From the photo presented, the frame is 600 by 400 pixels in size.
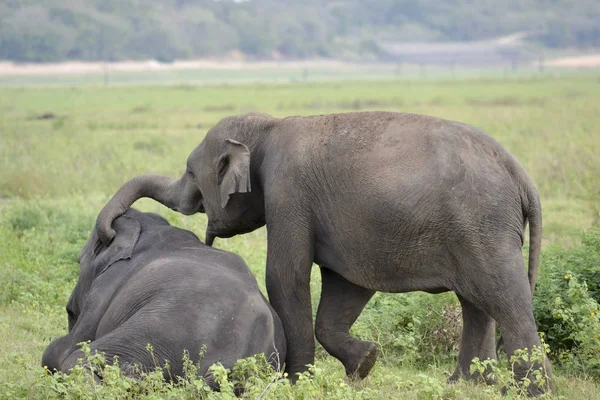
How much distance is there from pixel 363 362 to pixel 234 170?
60.7 inches

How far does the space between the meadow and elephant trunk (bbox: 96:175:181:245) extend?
3.37 feet

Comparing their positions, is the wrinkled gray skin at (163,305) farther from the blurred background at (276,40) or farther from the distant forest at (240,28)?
the distant forest at (240,28)

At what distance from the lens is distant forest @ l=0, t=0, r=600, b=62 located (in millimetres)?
122250

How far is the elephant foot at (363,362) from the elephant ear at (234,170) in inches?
51.7

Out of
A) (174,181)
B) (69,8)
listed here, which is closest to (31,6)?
(69,8)

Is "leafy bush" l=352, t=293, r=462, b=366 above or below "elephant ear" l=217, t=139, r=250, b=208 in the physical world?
below

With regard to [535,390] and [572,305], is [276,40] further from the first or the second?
[535,390]

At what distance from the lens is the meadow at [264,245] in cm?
656

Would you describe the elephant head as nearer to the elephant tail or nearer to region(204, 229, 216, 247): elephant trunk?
region(204, 229, 216, 247): elephant trunk

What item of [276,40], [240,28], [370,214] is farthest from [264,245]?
[240,28]

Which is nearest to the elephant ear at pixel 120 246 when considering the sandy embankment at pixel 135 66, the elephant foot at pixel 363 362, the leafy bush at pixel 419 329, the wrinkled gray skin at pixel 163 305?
the wrinkled gray skin at pixel 163 305

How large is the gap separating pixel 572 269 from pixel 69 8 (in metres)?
131

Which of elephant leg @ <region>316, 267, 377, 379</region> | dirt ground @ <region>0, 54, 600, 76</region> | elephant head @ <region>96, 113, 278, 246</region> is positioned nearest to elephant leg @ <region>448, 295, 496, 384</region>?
elephant leg @ <region>316, 267, 377, 379</region>

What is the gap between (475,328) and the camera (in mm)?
6852
